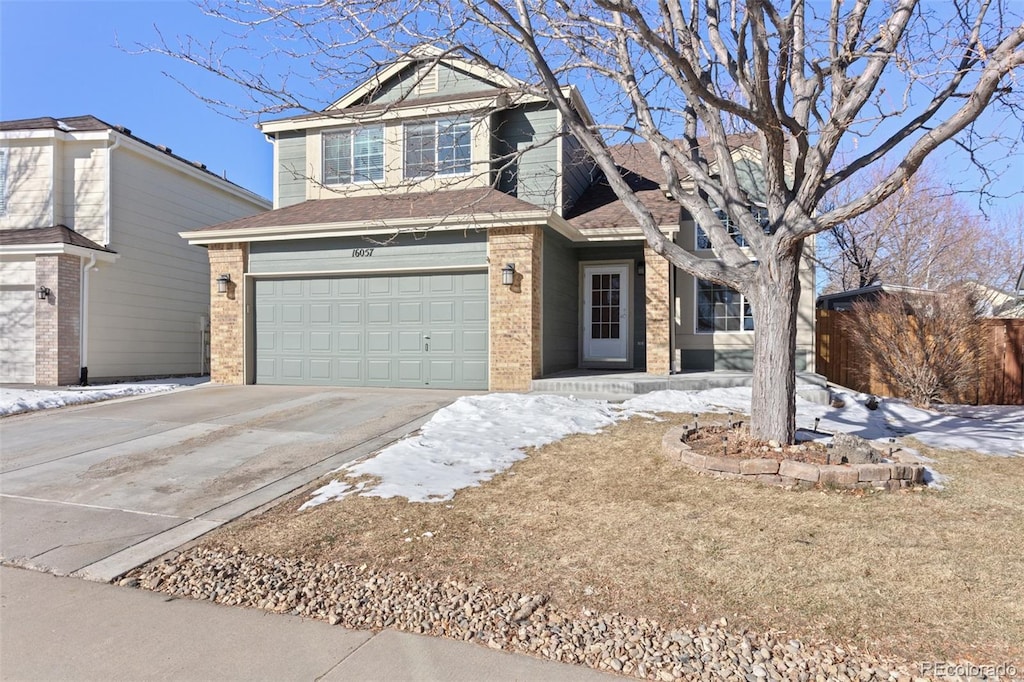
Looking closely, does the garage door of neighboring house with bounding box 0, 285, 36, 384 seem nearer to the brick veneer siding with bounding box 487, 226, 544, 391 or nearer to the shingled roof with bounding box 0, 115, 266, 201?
the shingled roof with bounding box 0, 115, 266, 201

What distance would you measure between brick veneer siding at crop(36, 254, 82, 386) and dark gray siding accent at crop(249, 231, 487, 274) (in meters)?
3.97

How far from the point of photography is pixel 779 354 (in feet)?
19.0

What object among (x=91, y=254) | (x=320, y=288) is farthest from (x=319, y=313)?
(x=91, y=254)

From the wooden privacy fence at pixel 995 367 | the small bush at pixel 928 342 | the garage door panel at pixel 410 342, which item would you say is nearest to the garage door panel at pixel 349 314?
the garage door panel at pixel 410 342

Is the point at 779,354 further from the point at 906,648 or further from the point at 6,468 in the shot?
the point at 6,468

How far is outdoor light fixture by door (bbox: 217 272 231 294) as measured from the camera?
477 inches

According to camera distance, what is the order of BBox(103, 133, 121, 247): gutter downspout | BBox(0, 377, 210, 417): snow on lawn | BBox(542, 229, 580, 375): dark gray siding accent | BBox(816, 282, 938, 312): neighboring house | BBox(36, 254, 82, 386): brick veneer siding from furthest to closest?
BBox(103, 133, 121, 247): gutter downspout, BBox(36, 254, 82, 386): brick veneer siding, BBox(542, 229, 580, 375): dark gray siding accent, BBox(816, 282, 938, 312): neighboring house, BBox(0, 377, 210, 417): snow on lawn

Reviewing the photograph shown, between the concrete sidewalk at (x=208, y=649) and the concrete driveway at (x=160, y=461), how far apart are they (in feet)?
1.85

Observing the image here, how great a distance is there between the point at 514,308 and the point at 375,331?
2987mm

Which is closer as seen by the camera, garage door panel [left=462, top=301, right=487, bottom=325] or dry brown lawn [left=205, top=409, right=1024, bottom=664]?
dry brown lawn [left=205, top=409, right=1024, bottom=664]

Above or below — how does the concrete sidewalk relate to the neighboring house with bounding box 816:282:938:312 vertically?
→ below

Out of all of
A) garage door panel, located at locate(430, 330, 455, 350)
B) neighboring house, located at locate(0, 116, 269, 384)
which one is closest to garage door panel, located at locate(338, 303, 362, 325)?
garage door panel, located at locate(430, 330, 455, 350)

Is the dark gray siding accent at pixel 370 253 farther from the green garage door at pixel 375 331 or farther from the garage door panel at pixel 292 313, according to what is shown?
the garage door panel at pixel 292 313

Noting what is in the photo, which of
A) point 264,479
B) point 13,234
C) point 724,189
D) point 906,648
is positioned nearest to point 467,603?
point 906,648
